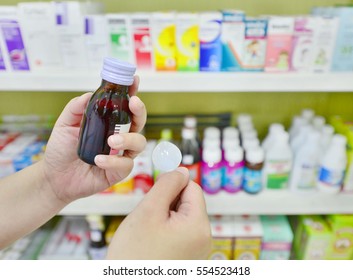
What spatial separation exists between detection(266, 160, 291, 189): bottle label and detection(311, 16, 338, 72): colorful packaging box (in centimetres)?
35

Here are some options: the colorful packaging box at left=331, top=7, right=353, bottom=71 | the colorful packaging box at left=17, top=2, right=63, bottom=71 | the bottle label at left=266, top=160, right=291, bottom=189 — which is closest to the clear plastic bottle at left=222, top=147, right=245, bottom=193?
the bottle label at left=266, top=160, right=291, bottom=189

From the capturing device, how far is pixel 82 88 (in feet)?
3.29

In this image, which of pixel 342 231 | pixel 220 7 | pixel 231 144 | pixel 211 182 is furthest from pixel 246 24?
pixel 342 231

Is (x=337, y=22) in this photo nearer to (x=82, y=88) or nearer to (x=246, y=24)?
(x=246, y=24)

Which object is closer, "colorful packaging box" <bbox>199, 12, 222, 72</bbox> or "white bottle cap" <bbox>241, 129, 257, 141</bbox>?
"colorful packaging box" <bbox>199, 12, 222, 72</bbox>

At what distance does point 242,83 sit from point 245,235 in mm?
611

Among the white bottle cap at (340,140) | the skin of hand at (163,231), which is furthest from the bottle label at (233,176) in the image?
the skin of hand at (163,231)

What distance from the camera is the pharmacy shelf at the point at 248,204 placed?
3.86 feet

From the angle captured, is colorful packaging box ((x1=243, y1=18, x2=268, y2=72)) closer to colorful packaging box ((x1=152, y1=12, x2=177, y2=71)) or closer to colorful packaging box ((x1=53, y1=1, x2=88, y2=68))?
colorful packaging box ((x1=152, y1=12, x2=177, y2=71))

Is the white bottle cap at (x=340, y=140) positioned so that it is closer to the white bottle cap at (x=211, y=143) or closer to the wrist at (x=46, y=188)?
the white bottle cap at (x=211, y=143)

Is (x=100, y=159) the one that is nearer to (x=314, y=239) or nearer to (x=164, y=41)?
(x=164, y=41)

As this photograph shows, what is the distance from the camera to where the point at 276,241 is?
1261 mm

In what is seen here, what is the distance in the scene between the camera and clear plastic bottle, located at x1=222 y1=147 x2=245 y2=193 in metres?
1.12
